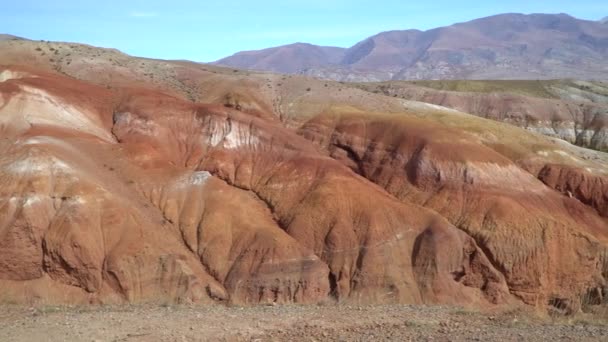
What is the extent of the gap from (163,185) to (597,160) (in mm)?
31008

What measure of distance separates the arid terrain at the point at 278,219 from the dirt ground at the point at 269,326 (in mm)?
127

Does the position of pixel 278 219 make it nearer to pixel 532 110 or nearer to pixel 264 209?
pixel 264 209

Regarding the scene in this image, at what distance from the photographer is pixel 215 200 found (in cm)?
3559

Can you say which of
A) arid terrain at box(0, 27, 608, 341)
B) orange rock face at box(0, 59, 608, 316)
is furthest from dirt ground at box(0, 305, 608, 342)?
orange rock face at box(0, 59, 608, 316)

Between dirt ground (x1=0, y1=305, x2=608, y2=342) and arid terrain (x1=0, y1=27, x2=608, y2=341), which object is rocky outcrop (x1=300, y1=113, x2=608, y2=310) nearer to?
arid terrain (x1=0, y1=27, x2=608, y2=341)

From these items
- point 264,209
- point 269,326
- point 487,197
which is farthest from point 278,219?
point 487,197

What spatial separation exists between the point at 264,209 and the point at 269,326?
1243 cm

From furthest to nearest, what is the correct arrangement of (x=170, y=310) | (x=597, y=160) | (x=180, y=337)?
1. (x=597, y=160)
2. (x=170, y=310)
3. (x=180, y=337)

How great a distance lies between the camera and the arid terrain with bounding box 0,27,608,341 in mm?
27281

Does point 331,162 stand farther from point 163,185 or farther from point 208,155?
point 163,185

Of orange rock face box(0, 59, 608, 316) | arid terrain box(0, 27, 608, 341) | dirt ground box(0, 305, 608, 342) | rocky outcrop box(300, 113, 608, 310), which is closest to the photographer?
dirt ground box(0, 305, 608, 342)

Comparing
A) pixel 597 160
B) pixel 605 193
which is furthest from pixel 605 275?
pixel 597 160

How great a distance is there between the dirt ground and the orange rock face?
329 centimetres

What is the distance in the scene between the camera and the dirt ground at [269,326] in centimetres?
2238
